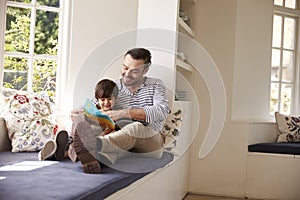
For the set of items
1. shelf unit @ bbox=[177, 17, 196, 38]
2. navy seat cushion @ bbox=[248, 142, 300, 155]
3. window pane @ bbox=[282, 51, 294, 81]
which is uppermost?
shelf unit @ bbox=[177, 17, 196, 38]

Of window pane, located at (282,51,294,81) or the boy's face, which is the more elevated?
window pane, located at (282,51,294,81)

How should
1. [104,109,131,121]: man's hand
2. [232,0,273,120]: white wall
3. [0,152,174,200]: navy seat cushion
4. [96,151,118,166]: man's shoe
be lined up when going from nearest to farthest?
1. [0,152,174,200]: navy seat cushion
2. [96,151,118,166]: man's shoe
3. [104,109,131,121]: man's hand
4. [232,0,273,120]: white wall

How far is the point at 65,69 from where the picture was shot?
4109 mm

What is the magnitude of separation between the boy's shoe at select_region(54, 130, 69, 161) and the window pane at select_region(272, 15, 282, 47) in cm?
351

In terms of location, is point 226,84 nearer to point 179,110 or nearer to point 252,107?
point 252,107

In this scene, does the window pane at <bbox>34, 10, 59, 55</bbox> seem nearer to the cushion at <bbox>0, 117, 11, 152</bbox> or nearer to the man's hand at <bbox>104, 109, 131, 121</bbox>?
the cushion at <bbox>0, 117, 11, 152</bbox>

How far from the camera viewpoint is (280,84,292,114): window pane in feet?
18.8

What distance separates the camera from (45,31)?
13.6 ft

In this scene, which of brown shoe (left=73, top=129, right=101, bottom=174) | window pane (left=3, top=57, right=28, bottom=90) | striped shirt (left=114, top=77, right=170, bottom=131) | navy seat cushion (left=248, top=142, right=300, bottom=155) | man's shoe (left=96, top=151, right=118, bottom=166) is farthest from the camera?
navy seat cushion (left=248, top=142, right=300, bottom=155)

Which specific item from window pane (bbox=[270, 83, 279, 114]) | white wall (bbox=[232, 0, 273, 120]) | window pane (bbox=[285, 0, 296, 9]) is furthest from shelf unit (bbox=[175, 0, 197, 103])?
window pane (bbox=[285, 0, 296, 9])

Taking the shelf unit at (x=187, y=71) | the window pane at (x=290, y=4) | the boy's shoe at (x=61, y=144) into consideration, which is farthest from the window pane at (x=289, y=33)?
the boy's shoe at (x=61, y=144)

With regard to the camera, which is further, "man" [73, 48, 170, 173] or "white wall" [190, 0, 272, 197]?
"white wall" [190, 0, 272, 197]

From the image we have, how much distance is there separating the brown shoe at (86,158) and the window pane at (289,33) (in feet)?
12.7

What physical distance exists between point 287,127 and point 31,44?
9.51ft
